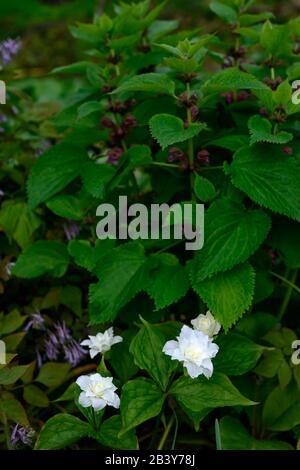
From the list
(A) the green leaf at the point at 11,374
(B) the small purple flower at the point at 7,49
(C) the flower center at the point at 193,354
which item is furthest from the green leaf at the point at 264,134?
(B) the small purple flower at the point at 7,49

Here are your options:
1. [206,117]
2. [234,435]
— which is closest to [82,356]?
[234,435]

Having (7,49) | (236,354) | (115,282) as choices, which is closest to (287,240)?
(236,354)

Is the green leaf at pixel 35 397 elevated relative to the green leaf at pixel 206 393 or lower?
lower

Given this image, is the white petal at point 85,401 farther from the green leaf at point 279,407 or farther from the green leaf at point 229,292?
the green leaf at point 279,407

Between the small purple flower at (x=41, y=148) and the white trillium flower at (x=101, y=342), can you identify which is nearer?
the white trillium flower at (x=101, y=342)

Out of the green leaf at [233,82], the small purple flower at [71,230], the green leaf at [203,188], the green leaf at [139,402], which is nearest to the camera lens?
the green leaf at [139,402]

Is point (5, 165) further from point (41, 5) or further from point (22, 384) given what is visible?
point (41, 5)
